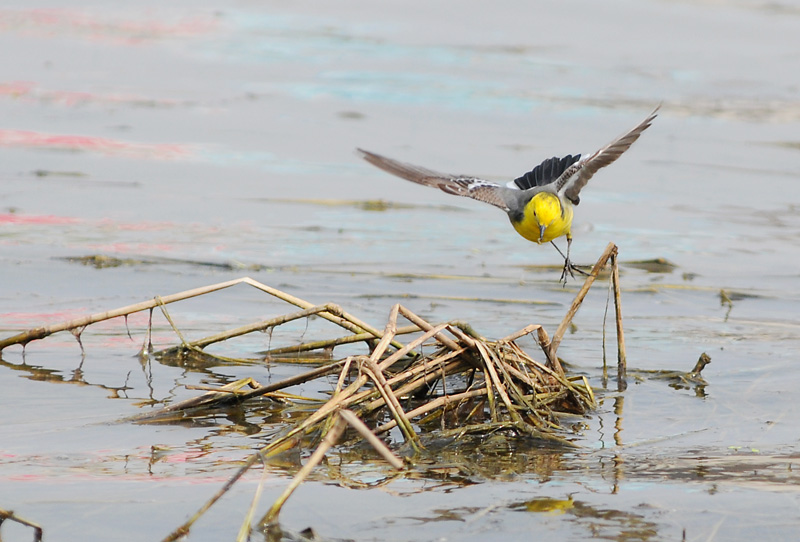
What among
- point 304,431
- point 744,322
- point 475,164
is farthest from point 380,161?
point 475,164

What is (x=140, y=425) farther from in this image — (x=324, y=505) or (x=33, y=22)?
(x=33, y=22)

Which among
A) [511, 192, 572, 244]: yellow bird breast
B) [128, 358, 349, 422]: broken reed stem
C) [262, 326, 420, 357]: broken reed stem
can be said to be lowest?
[128, 358, 349, 422]: broken reed stem

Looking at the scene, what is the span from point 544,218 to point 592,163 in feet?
1.48

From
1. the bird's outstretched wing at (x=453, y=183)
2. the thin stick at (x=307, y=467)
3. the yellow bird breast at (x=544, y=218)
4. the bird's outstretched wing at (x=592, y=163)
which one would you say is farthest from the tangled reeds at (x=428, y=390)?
the bird's outstretched wing at (x=453, y=183)

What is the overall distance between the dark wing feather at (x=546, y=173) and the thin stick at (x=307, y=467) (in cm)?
384

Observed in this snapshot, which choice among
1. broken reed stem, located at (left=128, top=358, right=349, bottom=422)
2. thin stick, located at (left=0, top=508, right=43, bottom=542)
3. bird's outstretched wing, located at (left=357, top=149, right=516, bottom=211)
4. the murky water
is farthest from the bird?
thin stick, located at (left=0, top=508, right=43, bottom=542)

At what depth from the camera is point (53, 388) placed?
228 inches

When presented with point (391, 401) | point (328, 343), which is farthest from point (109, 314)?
point (391, 401)

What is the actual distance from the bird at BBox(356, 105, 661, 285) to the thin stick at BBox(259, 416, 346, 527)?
297 cm

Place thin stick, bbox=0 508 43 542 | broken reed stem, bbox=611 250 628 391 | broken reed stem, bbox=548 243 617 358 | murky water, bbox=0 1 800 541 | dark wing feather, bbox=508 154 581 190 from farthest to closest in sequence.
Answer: dark wing feather, bbox=508 154 581 190 < broken reed stem, bbox=611 250 628 391 < broken reed stem, bbox=548 243 617 358 < murky water, bbox=0 1 800 541 < thin stick, bbox=0 508 43 542

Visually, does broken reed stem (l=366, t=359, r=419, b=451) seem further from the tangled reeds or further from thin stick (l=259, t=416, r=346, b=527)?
thin stick (l=259, t=416, r=346, b=527)

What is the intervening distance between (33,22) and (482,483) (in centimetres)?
1657

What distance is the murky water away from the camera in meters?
4.43

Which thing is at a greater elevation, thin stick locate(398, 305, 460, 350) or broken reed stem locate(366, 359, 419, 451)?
thin stick locate(398, 305, 460, 350)
